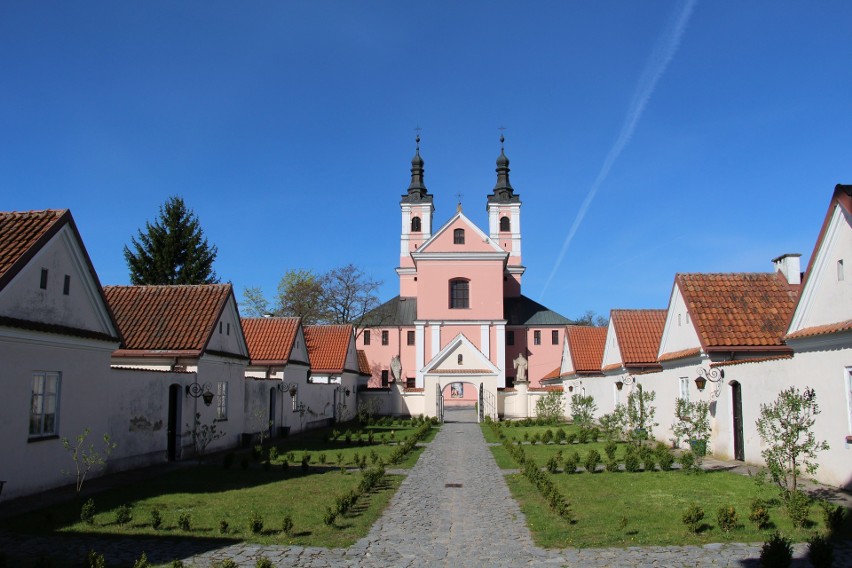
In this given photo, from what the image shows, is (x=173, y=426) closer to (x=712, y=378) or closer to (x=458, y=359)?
(x=712, y=378)

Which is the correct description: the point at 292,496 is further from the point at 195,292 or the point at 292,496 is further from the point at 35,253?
the point at 195,292

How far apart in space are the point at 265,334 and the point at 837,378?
23.5 metres

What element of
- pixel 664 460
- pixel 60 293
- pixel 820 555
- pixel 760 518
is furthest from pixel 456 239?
pixel 820 555

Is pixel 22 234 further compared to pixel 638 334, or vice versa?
pixel 638 334

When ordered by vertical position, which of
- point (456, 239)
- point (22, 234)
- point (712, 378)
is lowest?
point (712, 378)

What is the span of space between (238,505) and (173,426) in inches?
324

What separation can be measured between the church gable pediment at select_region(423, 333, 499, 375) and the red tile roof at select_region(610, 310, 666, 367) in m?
13.1

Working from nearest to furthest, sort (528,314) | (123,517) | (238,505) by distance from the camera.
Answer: (123,517) → (238,505) → (528,314)

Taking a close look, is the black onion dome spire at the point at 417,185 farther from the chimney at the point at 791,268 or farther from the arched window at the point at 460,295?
the chimney at the point at 791,268

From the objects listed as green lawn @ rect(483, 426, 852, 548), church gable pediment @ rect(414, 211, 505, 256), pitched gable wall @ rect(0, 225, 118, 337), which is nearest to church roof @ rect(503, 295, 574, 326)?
church gable pediment @ rect(414, 211, 505, 256)

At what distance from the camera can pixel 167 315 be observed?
22125 millimetres

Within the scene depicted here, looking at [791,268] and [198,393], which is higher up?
[791,268]

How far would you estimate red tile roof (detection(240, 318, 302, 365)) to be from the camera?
3022 centimetres

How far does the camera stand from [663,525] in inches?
417
